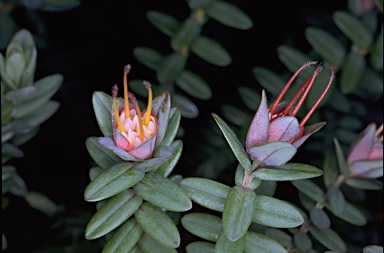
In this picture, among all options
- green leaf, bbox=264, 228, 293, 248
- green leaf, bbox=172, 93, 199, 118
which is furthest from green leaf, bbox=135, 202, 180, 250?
green leaf, bbox=172, 93, 199, 118

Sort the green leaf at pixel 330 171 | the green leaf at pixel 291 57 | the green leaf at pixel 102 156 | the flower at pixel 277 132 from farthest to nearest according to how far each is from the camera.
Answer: the green leaf at pixel 291 57, the green leaf at pixel 330 171, the green leaf at pixel 102 156, the flower at pixel 277 132

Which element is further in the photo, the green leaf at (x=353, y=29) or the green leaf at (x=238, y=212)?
the green leaf at (x=353, y=29)

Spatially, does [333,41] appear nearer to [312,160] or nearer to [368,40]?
[368,40]

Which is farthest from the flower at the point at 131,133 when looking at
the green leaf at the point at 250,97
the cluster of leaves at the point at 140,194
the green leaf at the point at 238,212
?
the green leaf at the point at 250,97

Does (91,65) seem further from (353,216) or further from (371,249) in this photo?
Result: (371,249)

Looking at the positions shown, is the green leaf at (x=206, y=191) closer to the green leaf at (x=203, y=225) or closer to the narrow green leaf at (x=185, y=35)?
the green leaf at (x=203, y=225)

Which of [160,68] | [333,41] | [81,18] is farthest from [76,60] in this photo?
[333,41]
